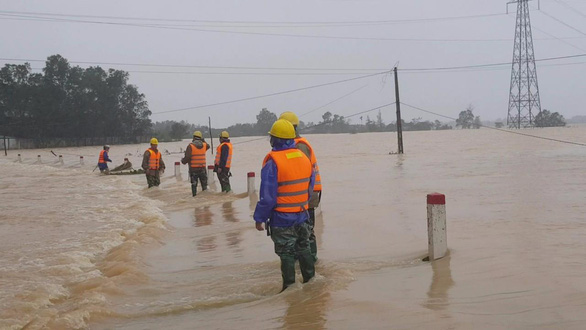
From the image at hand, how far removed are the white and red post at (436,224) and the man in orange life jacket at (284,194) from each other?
1.65m

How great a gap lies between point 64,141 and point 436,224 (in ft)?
306

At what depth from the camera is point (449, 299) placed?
5309 mm

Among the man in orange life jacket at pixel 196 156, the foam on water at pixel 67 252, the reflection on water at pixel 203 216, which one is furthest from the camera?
the man in orange life jacket at pixel 196 156

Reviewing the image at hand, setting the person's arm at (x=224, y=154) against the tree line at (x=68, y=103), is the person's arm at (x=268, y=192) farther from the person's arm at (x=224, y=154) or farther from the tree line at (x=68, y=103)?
the tree line at (x=68, y=103)

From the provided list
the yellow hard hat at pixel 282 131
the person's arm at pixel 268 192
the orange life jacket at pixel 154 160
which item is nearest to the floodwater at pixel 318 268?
the person's arm at pixel 268 192

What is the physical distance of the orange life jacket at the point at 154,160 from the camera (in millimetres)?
17877

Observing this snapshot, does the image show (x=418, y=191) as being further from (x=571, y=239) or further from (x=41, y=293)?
(x=41, y=293)

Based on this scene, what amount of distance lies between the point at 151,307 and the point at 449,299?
300cm

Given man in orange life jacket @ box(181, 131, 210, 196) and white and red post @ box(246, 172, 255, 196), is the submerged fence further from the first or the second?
white and red post @ box(246, 172, 255, 196)

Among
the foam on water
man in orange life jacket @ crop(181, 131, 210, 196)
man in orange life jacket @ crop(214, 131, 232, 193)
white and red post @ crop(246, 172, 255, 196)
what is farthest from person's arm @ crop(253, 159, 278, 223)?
white and red post @ crop(246, 172, 255, 196)

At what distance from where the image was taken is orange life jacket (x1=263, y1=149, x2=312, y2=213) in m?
5.74

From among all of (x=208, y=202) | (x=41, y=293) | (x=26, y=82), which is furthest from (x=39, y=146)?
(x=41, y=293)

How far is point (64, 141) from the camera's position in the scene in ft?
301

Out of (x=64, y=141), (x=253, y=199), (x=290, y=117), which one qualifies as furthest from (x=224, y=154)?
(x=64, y=141)
